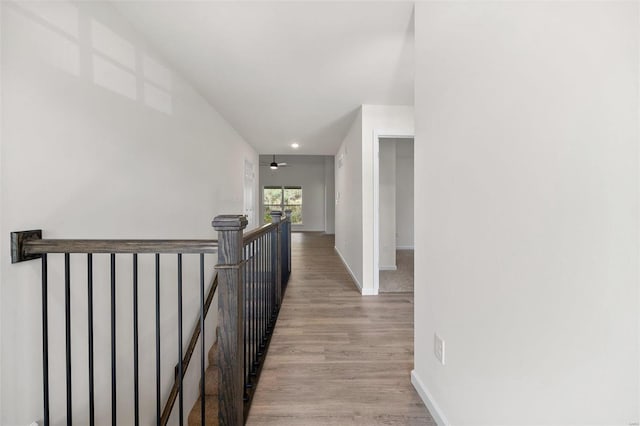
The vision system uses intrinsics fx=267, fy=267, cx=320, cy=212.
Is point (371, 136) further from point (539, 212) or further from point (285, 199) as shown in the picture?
point (285, 199)

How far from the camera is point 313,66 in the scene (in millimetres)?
2537

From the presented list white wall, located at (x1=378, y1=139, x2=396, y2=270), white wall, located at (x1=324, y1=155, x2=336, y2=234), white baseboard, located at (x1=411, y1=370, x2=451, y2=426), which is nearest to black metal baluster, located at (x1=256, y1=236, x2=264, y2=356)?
white baseboard, located at (x1=411, y1=370, x2=451, y2=426)

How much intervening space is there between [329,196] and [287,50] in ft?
27.2

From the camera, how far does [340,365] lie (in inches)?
76.4

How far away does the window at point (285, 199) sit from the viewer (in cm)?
1097

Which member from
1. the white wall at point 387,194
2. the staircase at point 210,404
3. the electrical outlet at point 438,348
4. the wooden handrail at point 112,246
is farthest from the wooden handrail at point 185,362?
the white wall at point 387,194

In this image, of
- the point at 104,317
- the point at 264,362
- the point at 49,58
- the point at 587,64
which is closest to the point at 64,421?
the point at 104,317

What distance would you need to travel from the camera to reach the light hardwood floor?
152 centimetres

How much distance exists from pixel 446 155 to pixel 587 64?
0.69m

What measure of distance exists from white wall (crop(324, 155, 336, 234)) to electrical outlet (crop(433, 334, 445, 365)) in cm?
888

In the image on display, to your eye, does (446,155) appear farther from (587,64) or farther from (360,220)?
(360,220)

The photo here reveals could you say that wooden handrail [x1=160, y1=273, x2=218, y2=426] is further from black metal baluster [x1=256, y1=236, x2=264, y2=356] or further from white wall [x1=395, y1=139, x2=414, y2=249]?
white wall [x1=395, y1=139, x2=414, y2=249]

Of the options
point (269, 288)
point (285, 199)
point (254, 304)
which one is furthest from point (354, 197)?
point (285, 199)

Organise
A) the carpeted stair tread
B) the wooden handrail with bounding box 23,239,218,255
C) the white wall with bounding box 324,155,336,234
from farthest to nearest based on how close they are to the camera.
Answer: the white wall with bounding box 324,155,336,234
the carpeted stair tread
the wooden handrail with bounding box 23,239,218,255
